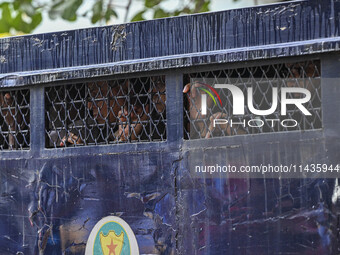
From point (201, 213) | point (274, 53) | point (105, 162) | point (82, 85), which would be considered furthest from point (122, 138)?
point (274, 53)

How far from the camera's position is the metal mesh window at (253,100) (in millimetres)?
4152

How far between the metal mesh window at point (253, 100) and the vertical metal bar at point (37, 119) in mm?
1206

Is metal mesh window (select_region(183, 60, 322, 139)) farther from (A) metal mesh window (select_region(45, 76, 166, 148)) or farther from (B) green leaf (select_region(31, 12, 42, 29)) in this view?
(B) green leaf (select_region(31, 12, 42, 29))

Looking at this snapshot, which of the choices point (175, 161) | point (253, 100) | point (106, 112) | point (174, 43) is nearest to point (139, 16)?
point (106, 112)

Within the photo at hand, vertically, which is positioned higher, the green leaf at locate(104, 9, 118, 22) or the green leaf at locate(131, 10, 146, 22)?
the green leaf at locate(104, 9, 118, 22)

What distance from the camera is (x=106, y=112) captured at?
500cm

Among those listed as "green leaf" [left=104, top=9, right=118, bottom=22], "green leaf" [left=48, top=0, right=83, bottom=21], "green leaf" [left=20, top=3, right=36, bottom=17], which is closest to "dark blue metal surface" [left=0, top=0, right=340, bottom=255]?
"green leaf" [left=48, top=0, right=83, bottom=21]

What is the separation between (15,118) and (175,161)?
1514 mm

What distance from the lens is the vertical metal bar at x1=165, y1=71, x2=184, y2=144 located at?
4.63m

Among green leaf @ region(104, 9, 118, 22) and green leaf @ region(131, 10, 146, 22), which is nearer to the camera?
green leaf @ region(131, 10, 146, 22)

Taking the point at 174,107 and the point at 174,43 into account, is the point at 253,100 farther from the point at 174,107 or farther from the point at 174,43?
the point at 174,43

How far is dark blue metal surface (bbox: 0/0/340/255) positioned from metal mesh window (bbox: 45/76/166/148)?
0.08 metres

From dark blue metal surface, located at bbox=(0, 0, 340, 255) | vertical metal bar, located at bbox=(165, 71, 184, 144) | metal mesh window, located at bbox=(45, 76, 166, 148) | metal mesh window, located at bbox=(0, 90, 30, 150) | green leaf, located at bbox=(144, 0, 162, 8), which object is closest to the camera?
dark blue metal surface, located at bbox=(0, 0, 340, 255)

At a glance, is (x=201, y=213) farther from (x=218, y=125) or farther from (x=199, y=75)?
(x=199, y=75)
